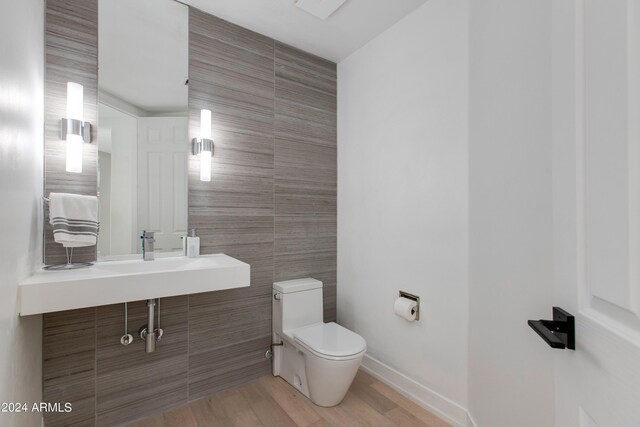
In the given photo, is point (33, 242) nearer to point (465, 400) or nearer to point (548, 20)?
point (548, 20)

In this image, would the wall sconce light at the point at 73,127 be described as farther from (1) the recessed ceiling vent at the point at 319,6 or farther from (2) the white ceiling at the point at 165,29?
(1) the recessed ceiling vent at the point at 319,6

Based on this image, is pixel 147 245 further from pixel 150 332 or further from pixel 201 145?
pixel 201 145

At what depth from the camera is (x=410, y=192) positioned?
1.90 m

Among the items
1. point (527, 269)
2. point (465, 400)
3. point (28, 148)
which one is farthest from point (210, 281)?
point (465, 400)

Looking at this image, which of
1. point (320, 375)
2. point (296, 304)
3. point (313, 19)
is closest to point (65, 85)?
point (313, 19)

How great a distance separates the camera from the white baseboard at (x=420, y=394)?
62.9 inches

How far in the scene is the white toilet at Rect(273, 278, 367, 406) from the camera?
1686mm

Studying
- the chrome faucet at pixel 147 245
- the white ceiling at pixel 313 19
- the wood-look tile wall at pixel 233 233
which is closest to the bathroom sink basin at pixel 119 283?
the chrome faucet at pixel 147 245

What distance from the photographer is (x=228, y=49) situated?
6.56ft

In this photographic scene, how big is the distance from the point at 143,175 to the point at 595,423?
213cm

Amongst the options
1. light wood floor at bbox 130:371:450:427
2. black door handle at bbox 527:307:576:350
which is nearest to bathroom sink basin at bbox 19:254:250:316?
light wood floor at bbox 130:371:450:427

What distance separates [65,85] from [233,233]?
1206 millimetres

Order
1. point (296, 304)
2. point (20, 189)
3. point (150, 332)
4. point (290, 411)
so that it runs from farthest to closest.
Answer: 1. point (296, 304)
2. point (290, 411)
3. point (150, 332)
4. point (20, 189)

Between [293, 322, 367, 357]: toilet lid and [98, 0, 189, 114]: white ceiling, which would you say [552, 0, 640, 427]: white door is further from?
[98, 0, 189, 114]: white ceiling
